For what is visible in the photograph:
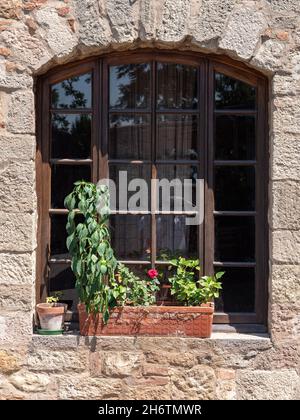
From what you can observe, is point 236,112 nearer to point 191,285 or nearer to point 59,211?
point 191,285

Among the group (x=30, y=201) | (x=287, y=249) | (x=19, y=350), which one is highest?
(x=30, y=201)

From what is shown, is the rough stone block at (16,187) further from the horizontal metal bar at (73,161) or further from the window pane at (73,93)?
the window pane at (73,93)

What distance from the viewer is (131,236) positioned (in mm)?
4227

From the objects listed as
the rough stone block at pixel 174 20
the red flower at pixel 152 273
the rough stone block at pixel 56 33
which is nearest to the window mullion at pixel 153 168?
the red flower at pixel 152 273

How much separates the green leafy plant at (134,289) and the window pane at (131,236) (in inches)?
6.2

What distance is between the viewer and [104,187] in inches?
154

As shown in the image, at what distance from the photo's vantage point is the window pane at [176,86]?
166 inches

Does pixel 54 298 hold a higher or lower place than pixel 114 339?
higher

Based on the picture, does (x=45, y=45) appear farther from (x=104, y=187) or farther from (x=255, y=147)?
(x=255, y=147)

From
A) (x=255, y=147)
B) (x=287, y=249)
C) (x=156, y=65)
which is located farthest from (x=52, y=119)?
(x=287, y=249)

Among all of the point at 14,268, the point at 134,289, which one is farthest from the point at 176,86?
the point at 14,268

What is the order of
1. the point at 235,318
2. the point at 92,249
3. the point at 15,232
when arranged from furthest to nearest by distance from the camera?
the point at 235,318
the point at 15,232
the point at 92,249

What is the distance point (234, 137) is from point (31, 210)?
1503 millimetres

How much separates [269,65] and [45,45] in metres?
1.49
